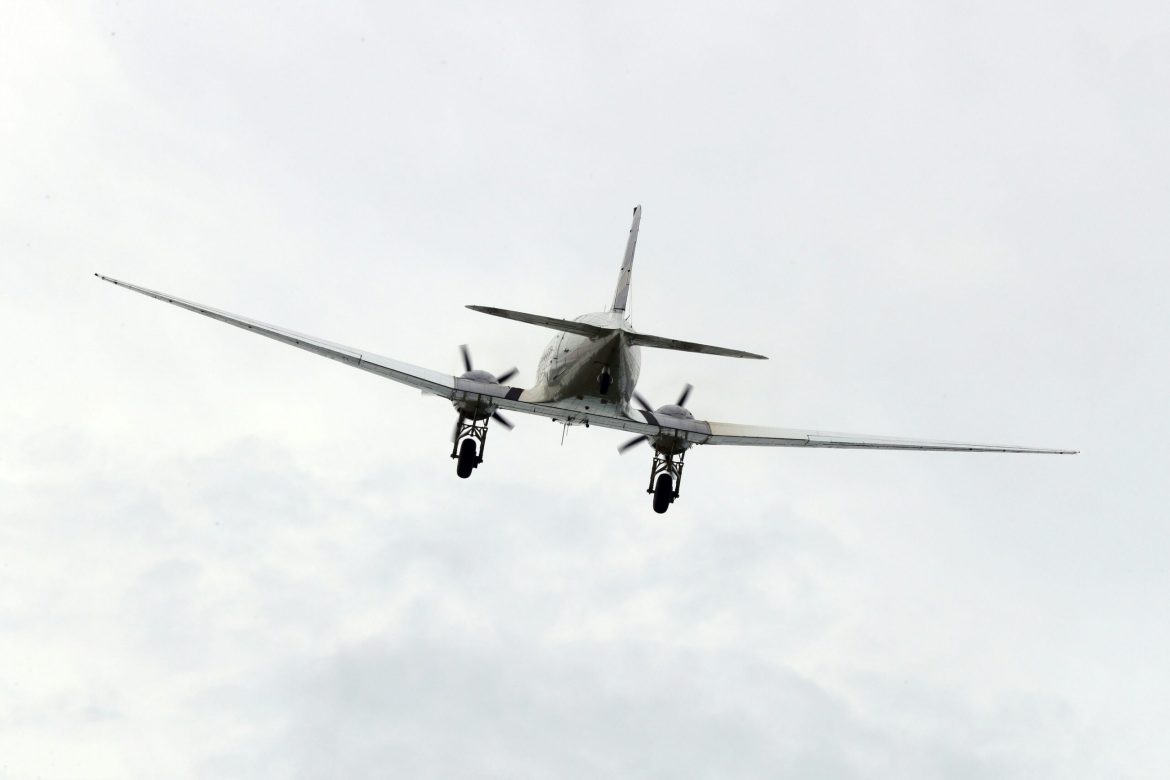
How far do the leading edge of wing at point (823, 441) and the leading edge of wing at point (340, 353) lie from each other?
33.6ft

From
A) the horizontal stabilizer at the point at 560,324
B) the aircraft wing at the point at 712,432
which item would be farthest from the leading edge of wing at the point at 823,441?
the horizontal stabilizer at the point at 560,324

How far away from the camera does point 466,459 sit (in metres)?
42.4

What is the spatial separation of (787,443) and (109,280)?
24.7 metres

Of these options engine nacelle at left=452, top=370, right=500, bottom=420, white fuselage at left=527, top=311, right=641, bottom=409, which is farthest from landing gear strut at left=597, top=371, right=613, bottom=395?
engine nacelle at left=452, top=370, right=500, bottom=420

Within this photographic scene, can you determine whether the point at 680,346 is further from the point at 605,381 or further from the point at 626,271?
the point at 626,271

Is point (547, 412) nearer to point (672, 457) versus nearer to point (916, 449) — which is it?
point (672, 457)

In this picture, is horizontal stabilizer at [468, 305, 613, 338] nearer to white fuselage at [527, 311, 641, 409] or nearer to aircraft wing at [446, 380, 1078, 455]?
white fuselage at [527, 311, 641, 409]

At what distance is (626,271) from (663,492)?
28.7 ft

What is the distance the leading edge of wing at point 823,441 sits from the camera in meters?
42.6

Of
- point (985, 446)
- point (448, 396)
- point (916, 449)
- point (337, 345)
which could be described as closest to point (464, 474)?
point (448, 396)

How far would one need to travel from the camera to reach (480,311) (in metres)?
33.2

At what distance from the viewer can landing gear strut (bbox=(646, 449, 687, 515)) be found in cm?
4300

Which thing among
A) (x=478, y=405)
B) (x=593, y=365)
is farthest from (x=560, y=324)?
(x=478, y=405)

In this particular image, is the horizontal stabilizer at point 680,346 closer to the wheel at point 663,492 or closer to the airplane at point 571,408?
the airplane at point 571,408
